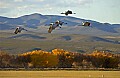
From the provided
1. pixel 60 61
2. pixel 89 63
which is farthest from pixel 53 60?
pixel 89 63

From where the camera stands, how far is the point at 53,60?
481 feet

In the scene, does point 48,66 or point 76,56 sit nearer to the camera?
point 48,66

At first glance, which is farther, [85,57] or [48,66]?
[85,57]

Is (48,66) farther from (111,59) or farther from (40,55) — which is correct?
(111,59)

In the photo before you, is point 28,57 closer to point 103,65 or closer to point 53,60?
point 53,60

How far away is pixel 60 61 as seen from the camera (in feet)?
481

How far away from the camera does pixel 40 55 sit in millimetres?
152625

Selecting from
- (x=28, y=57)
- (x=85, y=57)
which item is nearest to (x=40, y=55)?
(x=28, y=57)

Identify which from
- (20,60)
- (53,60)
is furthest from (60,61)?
(20,60)

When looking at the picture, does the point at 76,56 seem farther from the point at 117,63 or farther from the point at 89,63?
the point at 117,63

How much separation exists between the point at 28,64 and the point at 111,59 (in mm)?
26099

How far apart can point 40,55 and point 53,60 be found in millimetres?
7626

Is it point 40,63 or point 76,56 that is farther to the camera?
point 76,56

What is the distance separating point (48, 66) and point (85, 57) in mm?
16630
